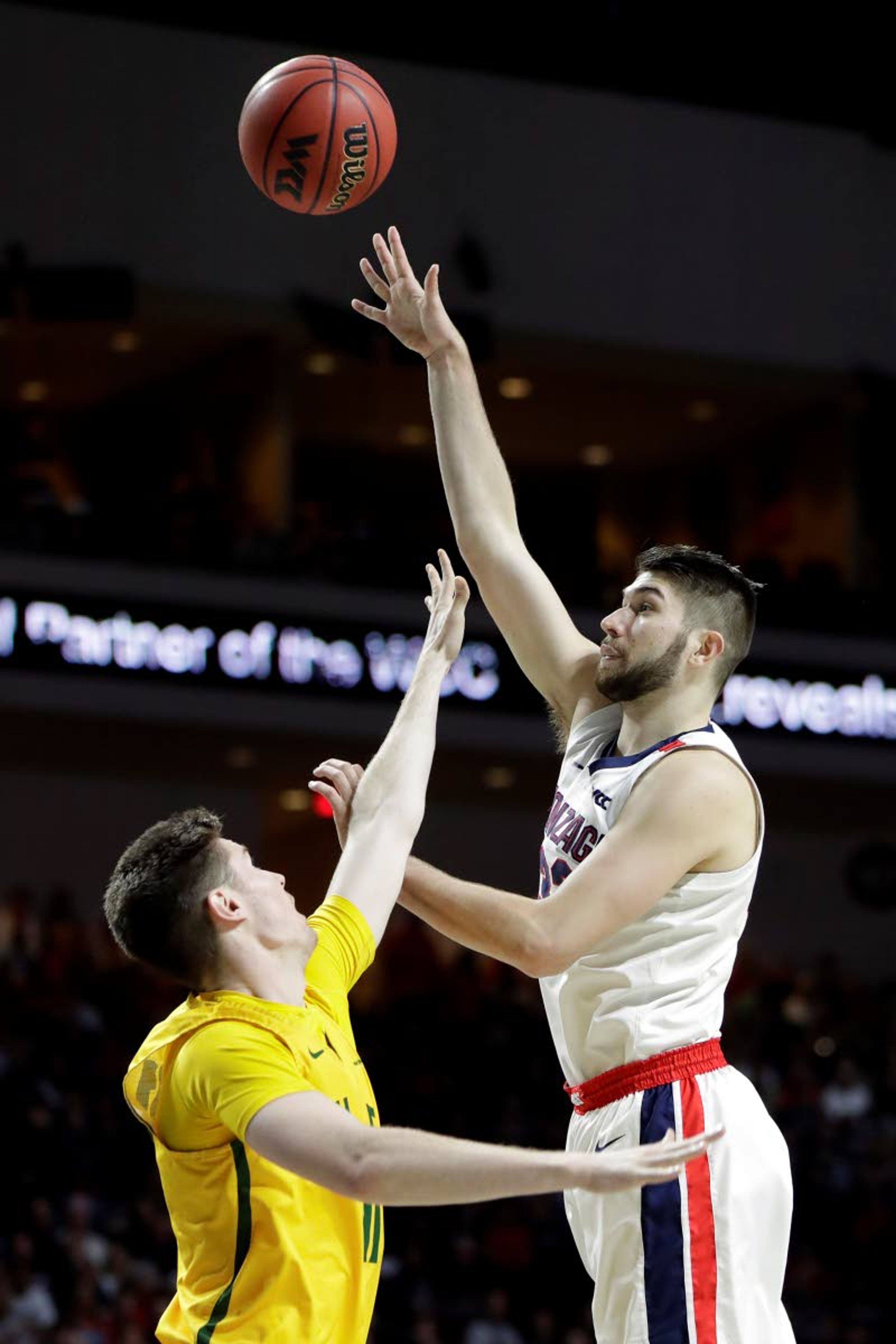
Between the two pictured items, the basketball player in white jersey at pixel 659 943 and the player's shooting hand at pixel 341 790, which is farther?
the player's shooting hand at pixel 341 790

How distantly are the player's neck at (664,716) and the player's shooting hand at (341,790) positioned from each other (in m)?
0.57

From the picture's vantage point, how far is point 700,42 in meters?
19.3

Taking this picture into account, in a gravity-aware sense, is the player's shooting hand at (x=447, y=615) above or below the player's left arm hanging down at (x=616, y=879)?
above

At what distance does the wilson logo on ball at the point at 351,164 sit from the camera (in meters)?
5.27

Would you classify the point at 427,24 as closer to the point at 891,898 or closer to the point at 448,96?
the point at 448,96

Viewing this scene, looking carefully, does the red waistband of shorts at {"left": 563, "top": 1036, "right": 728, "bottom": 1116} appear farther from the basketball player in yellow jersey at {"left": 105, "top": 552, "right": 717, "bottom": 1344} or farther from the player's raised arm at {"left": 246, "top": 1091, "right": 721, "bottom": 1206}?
the player's raised arm at {"left": 246, "top": 1091, "right": 721, "bottom": 1206}

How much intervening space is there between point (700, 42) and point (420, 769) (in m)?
16.6

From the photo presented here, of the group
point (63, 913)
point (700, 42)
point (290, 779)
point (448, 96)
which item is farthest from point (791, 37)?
point (63, 913)

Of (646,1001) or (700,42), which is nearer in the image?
(646,1001)

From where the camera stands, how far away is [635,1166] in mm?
2852

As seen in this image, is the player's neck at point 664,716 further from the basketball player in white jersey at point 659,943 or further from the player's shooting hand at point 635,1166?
the player's shooting hand at point 635,1166

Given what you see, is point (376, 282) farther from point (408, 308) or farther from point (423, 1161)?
point (423, 1161)

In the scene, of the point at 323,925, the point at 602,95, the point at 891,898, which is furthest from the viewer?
the point at 891,898

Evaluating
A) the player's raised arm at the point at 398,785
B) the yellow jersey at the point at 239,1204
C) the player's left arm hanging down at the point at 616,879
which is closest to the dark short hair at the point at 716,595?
the player's left arm hanging down at the point at 616,879
